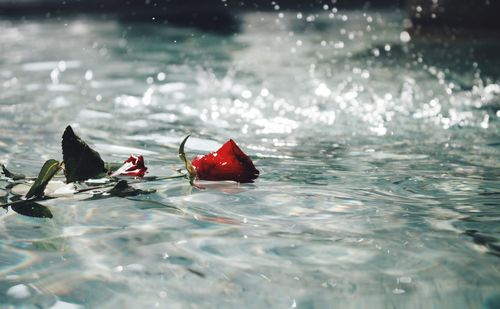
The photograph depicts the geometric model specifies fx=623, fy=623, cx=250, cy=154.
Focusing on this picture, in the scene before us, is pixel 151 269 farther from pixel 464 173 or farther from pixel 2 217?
pixel 464 173

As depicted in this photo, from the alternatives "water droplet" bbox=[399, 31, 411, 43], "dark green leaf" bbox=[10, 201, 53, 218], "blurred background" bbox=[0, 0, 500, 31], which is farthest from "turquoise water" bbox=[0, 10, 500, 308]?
"blurred background" bbox=[0, 0, 500, 31]

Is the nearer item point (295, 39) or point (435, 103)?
point (435, 103)

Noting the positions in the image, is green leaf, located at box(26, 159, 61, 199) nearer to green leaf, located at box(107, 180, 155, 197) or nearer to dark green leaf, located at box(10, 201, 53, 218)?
dark green leaf, located at box(10, 201, 53, 218)

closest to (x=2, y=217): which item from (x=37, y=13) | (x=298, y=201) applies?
(x=298, y=201)

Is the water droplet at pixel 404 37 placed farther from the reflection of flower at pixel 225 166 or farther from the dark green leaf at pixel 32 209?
the dark green leaf at pixel 32 209

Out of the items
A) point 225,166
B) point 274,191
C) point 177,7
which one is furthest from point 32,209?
point 177,7
